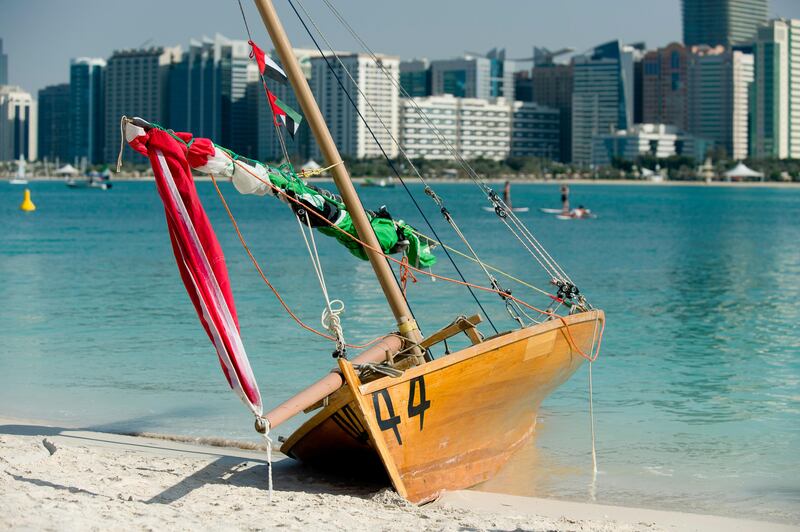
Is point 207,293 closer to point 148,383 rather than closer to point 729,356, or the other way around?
point 148,383

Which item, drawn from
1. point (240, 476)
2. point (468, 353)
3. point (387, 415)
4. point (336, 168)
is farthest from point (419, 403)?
point (336, 168)

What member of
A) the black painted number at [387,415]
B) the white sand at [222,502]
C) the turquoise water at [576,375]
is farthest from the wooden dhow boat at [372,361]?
the turquoise water at [576,375]

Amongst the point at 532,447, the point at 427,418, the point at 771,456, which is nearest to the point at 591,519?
the point at 427,418

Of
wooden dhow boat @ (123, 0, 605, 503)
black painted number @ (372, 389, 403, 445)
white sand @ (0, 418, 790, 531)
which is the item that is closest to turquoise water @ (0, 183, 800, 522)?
wooden dhow boat @ (123, 0, 605, 503)

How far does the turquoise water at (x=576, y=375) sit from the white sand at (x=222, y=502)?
913 millimetres

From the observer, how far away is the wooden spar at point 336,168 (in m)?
10.2

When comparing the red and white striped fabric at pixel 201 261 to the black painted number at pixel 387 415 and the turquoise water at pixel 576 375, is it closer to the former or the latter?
the black painted number at pixel 387 415

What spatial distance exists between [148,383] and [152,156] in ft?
22.8

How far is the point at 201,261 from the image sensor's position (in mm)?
8664

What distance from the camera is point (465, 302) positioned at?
24.8 meters

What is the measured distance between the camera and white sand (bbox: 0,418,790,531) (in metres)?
7.95

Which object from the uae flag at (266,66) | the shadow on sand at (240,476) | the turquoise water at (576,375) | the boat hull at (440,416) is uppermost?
the uae flag at (266,66)

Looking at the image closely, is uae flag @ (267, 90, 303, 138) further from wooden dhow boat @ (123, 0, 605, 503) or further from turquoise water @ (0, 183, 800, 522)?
turquoise water @ (0, 183, 800, 522)

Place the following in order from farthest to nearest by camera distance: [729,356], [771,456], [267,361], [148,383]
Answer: [729,356]
[267,361]
[148,383]
[771,456]
